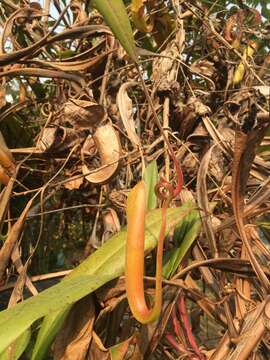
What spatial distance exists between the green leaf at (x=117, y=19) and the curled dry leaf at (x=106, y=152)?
0.18 metres

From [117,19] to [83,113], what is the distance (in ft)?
0.64

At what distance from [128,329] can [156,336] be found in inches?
2.0

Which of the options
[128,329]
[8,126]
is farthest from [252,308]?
[8,126]

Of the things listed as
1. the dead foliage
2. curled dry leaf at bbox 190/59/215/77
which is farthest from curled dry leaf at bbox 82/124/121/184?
curled dry leaf at bbox 190/59/215/77

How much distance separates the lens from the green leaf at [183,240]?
535 millimetres

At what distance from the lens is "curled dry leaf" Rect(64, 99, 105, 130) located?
622 mm

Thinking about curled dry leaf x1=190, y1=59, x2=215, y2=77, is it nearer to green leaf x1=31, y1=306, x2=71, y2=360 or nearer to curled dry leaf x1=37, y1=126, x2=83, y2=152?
curled dry leaf x1=37, y1=126, x2=83, y2=152

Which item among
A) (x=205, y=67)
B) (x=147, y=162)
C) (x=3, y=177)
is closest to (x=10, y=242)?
(x=3, y=177)

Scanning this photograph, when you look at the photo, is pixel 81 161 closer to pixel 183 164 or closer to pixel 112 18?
pixel 183 164

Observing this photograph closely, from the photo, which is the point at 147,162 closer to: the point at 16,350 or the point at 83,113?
the point at 83,113

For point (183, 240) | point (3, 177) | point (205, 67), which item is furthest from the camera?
point (205, 67)

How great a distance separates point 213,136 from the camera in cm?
66

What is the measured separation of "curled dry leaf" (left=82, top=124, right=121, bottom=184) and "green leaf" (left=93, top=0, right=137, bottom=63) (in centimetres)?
18

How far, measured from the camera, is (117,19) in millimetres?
445
